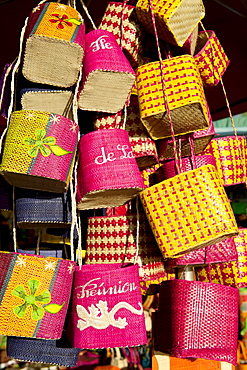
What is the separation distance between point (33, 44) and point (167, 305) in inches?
21.4

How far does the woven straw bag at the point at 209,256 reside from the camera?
812 mm

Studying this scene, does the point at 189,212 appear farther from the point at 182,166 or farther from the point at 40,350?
the point at 40,350

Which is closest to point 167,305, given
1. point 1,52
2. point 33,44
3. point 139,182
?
point 139,182

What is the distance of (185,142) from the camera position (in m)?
0.87

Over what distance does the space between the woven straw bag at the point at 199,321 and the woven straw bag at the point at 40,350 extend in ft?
0.61

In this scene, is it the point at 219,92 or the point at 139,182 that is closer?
the point at 139,182

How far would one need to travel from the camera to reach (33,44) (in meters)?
0.74

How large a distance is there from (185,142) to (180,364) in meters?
0.46

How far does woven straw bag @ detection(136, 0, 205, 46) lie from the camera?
0.77 m

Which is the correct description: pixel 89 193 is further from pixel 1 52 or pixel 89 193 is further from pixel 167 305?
pixel 1 52

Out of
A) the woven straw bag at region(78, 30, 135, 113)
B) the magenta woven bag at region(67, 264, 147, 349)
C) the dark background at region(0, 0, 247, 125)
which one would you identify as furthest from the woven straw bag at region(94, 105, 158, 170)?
the dark background at region(0, 0, 247, 125)

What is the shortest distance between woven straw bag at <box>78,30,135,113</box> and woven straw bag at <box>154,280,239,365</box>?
37 centimetres

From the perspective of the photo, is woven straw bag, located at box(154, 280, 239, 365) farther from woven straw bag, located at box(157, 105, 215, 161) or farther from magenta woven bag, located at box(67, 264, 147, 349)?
woven straw bag, located at box(157, 105, 215, 161)

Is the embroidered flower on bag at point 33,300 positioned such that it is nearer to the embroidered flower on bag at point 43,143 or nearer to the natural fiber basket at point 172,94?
the embroidered flower on bag at point 43,143
